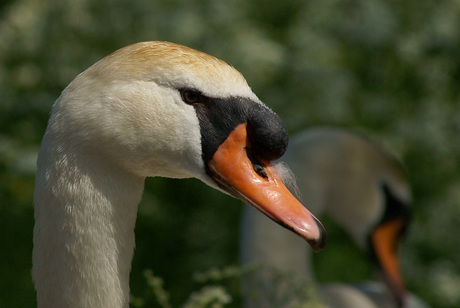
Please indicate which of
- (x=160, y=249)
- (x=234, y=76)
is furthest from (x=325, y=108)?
(x=234, y=76)

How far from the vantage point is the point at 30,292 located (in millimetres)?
3367

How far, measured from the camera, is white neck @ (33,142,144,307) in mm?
1190

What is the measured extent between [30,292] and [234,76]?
2514 millimetres

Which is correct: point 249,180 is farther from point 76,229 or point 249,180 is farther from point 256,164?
point 76,229

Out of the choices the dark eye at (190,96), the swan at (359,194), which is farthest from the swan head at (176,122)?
the swan at (359,194)

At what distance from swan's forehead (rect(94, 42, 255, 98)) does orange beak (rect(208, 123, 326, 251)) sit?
0.09 metres

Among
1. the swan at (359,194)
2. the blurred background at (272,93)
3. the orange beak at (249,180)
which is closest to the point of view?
the orange beak at (249,180)

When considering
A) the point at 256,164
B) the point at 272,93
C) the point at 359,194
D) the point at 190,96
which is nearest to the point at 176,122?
the point at 190,96

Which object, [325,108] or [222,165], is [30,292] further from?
[222,165]

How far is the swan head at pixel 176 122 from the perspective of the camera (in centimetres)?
119

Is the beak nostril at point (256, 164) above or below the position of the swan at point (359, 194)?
above

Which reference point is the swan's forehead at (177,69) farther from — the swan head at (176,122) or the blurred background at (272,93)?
the blurred background at (272,93)

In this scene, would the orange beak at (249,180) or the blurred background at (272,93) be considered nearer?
the orange beak at (249,180)

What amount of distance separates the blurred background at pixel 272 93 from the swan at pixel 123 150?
1797 mm
